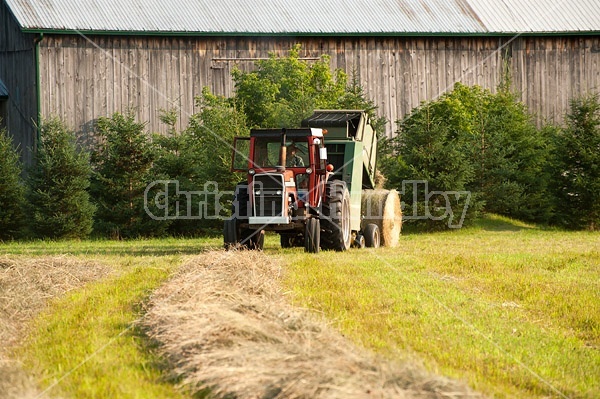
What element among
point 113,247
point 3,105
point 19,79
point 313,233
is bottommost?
point 113,247

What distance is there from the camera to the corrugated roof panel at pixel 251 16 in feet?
96.1

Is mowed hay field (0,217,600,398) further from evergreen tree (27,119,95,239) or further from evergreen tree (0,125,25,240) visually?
evergreen tree (0,125,25,240)

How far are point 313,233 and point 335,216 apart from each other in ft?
2.00

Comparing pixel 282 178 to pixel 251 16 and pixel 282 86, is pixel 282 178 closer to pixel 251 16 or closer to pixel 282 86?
pixel 282 86

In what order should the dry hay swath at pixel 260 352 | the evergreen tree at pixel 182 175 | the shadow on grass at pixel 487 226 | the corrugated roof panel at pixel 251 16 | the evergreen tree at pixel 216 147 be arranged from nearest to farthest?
the dry hay swath at pixel 260 352 < the evergreen tree at pixel 216 147 < the evergreen tree at pixel 182 175 < the shadow on grass at pixel 487 226 < the corrugated roof panel at pixel 251 16

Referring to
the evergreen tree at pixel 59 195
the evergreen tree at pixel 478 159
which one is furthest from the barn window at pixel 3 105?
the evergreen tree at pixel 478 159

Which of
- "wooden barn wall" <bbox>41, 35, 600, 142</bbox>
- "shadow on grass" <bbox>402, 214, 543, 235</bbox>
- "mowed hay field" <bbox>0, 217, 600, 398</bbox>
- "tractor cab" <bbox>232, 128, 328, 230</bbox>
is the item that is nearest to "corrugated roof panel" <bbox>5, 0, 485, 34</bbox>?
"wooden barn wall" <bbox>41, 35, 600, 142</bbox>

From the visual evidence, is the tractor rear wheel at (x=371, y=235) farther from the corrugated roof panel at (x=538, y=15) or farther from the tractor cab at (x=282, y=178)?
the corrugated roof panel at (x=538, y=15)

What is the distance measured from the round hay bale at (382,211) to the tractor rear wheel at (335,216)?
2.21 meters

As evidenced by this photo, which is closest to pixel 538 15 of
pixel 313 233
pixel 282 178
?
pixel 313 233

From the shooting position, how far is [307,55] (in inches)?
1240

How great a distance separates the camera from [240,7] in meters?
31.5

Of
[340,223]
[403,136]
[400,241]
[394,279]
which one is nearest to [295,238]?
[340,223]

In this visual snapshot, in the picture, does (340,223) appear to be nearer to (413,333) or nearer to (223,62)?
(413,333)
